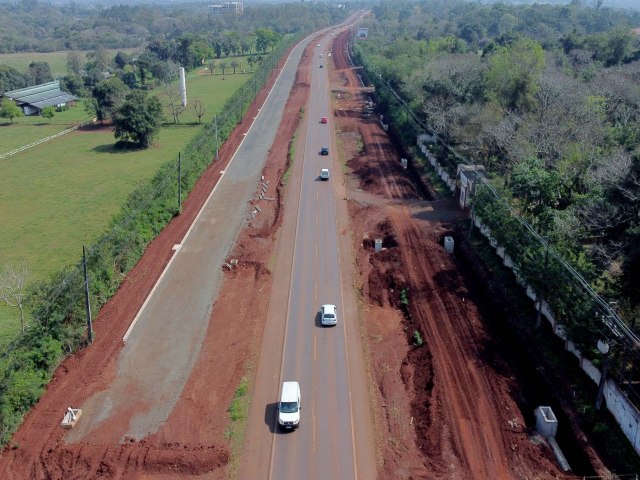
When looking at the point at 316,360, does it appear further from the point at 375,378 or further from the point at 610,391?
the point at 610,391

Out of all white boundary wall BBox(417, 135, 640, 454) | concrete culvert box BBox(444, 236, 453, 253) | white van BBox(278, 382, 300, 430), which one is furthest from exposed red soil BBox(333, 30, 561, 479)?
white van BBox(278, 382, 300, 430)

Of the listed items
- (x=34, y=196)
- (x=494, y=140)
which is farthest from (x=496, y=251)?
(x=34, y=196)

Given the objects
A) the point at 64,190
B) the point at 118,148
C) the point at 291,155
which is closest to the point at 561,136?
the point at 291,155

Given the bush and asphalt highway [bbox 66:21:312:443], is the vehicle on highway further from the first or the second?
asphalt highway [bbox 66:21:312:443]

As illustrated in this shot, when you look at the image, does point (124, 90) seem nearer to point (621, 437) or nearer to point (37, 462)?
point (37, 462)

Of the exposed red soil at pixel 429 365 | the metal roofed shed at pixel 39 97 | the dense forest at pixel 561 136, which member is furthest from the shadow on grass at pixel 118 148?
the exposed red soil at pixel 429 365
